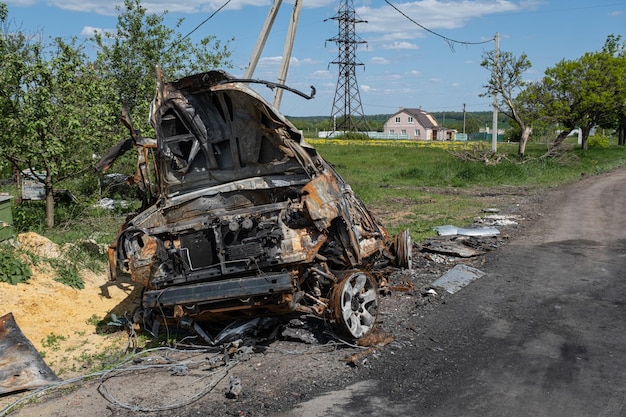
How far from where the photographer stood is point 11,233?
9609 millimetres

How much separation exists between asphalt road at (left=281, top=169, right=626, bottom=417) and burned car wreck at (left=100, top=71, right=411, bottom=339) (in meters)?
0.93

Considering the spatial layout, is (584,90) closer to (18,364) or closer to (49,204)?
(49,204)

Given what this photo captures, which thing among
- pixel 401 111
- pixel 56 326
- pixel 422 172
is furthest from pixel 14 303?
pixel 401 111

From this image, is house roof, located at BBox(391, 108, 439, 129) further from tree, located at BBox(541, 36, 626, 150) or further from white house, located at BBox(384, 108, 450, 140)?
tree, located at BBox(541, 36, 626, 150)

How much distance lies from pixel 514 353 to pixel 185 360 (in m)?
3.45

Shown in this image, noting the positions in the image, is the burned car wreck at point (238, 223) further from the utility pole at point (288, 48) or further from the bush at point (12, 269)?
the utility pole at point (288, 48)

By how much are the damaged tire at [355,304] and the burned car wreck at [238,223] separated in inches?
0.5

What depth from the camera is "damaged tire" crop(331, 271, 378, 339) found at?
6.27 metres

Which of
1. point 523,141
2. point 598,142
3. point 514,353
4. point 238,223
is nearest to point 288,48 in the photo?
point 238,223

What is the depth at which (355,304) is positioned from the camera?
6645mm

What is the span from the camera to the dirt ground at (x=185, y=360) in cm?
529

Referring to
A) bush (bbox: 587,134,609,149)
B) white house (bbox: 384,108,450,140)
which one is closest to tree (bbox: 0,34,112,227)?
bush (bbox: 587,134,609,149)

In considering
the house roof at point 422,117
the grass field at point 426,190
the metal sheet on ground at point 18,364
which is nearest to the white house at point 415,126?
the house roof at point 422,117

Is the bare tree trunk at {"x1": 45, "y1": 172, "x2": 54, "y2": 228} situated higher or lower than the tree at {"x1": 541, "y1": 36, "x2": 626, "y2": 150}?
lower
